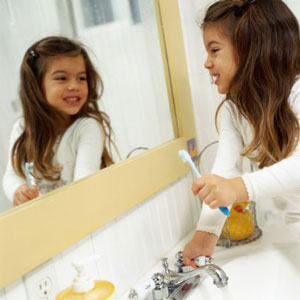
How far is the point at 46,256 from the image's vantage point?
2.17ft

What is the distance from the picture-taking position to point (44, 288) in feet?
2.21

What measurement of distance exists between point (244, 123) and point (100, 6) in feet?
1.55

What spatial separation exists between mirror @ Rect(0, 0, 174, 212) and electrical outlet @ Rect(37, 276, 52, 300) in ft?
0.52

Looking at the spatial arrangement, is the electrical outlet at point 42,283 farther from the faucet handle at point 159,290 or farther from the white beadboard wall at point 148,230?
the faucet handle at point 159,290

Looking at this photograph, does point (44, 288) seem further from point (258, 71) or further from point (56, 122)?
point (258, 71)

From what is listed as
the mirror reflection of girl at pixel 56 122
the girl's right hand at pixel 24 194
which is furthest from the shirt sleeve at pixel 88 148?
the girl's right hand at pixel 24 194

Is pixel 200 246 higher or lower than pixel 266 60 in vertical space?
lower

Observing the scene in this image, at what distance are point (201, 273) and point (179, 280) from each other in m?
0.05

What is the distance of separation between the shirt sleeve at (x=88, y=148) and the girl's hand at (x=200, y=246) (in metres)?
0.31

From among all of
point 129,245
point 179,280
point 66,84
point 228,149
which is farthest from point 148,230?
point 66,84

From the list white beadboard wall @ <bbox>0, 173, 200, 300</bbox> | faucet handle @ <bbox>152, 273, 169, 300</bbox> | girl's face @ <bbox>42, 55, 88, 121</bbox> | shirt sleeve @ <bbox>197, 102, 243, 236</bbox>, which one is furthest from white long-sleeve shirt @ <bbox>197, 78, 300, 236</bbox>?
girl's face @ <bbox>42, 55, 88, 121</bbox>

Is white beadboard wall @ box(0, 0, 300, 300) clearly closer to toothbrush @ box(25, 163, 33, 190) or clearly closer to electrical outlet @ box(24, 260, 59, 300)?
electrical outlet @ box(24, 260, 59, 300)

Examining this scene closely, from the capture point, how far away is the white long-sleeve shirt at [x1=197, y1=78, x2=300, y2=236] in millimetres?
804

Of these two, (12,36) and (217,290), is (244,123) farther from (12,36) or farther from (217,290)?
(12,36)
